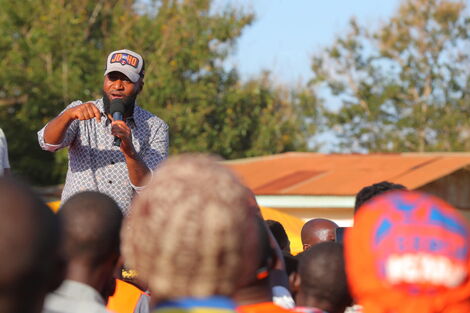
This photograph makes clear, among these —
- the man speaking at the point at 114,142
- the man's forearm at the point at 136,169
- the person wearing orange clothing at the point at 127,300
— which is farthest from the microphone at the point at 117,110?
the person wearing orange clothing at the point at 127,300

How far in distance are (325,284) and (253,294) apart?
0.71 metres

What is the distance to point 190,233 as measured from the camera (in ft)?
7.01

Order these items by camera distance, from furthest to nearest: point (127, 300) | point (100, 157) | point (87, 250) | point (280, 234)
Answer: point (280, 234) → point (100, 157) → point (127, 300) → point (87, 250)

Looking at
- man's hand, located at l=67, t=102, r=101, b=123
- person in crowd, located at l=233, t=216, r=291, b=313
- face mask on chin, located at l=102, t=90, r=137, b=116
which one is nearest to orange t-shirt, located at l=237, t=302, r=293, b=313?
person in crowd, located at l=233, t=216, r=291, b=313

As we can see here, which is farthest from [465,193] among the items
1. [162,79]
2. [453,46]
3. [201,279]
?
[453,46]

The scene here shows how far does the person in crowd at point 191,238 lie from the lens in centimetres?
214

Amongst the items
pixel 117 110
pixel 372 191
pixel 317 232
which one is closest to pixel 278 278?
pixel 372 191

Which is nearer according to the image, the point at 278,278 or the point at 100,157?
the point at 278,278

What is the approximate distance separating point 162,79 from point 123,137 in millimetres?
17428

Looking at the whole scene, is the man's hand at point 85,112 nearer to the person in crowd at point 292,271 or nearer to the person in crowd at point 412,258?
the person in crowd at point 292,271

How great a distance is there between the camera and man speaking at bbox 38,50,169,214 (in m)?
5.16

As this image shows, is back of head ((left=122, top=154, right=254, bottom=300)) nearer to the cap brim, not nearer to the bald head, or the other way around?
the cap brim

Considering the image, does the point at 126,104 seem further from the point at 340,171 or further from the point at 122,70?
the point at 340,171

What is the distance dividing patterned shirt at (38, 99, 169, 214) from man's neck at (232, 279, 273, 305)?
8.30ft
